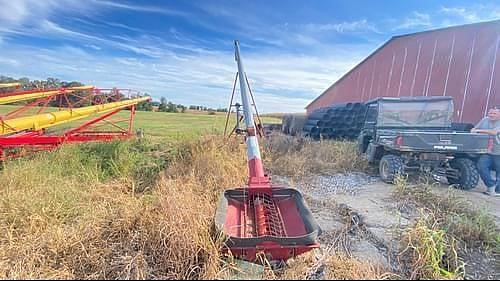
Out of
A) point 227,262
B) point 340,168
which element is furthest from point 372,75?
point 227,262

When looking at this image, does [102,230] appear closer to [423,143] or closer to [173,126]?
[423,143]

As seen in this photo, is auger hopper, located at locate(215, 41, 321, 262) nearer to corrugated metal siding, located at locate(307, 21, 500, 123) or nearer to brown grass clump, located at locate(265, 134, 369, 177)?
brown grass clump, located at locate(265, 134, 369, 177)

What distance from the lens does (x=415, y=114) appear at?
284 inches

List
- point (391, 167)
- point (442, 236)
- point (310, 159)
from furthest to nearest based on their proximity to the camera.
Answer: point (310, 159), point (391, 167), point (442, 236)

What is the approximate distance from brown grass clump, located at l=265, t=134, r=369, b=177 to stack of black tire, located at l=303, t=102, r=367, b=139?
319 cm

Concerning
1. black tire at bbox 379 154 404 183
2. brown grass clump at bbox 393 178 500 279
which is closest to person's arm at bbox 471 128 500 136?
black tire at bbox 379 154 404 183

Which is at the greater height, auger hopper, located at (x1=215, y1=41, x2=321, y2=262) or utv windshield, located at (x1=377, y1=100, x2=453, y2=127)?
utv windshield, located at (x1=377, y1=100, x2=453, y2=127)

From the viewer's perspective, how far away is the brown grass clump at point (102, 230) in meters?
2.34

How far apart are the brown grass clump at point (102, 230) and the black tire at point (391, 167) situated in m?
3.01

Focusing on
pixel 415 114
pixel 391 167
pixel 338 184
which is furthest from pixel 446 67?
pixel 338 184

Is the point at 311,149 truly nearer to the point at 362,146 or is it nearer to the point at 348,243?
the point at 362,146

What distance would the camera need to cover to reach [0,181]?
13.9 feet

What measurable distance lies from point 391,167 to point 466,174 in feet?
4.48

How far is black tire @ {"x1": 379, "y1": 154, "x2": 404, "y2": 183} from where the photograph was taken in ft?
18.2
